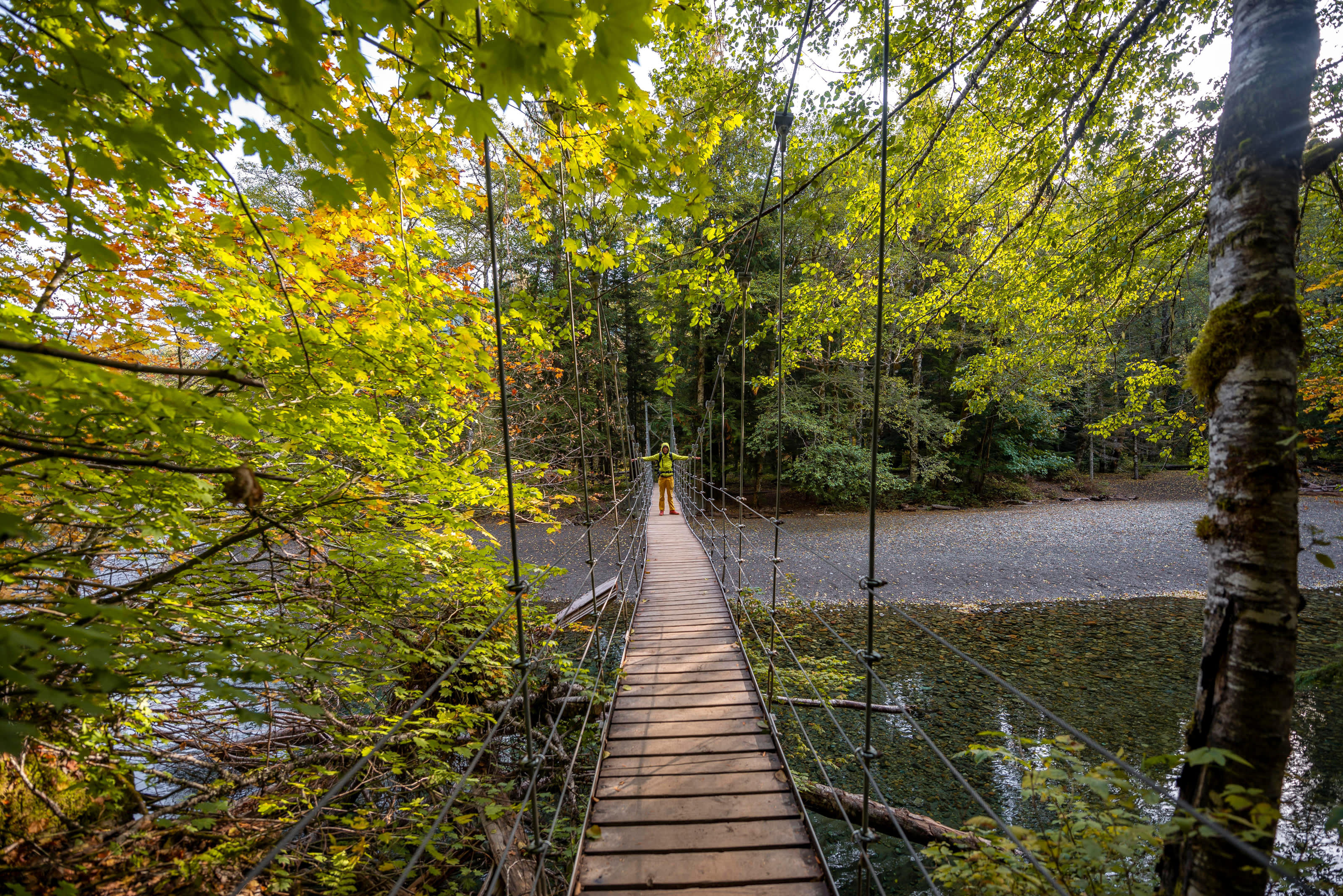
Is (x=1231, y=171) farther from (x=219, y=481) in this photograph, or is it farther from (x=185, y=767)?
(x=185, y=767)

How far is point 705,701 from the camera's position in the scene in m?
2.82

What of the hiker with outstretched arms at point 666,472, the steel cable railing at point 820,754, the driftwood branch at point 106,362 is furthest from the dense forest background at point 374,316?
the hiker with outstretched arms at point 666,472

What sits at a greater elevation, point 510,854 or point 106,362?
point 106,362

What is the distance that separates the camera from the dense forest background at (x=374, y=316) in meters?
1.14

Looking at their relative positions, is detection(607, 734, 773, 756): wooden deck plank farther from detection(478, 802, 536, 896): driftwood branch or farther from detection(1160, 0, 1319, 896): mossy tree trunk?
detection(1160, 0, 1319, 896): mossy tree trunk

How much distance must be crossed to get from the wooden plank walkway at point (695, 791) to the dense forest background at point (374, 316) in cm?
34

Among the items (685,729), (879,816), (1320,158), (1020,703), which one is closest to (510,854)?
(685,729)

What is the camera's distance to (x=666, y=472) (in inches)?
338

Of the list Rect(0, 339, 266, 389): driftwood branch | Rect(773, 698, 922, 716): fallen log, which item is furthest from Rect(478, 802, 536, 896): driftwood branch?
Rect(0, 339, 266, 389): driftwood branch

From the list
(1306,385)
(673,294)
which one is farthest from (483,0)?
(1306,385)

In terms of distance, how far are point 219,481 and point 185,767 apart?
3.25 metres

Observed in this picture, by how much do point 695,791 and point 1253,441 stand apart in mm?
2376

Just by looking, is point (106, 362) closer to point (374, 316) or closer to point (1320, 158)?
point (374, 316)

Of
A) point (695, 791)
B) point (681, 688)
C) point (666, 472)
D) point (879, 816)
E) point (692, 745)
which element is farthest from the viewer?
point (666, 472)
